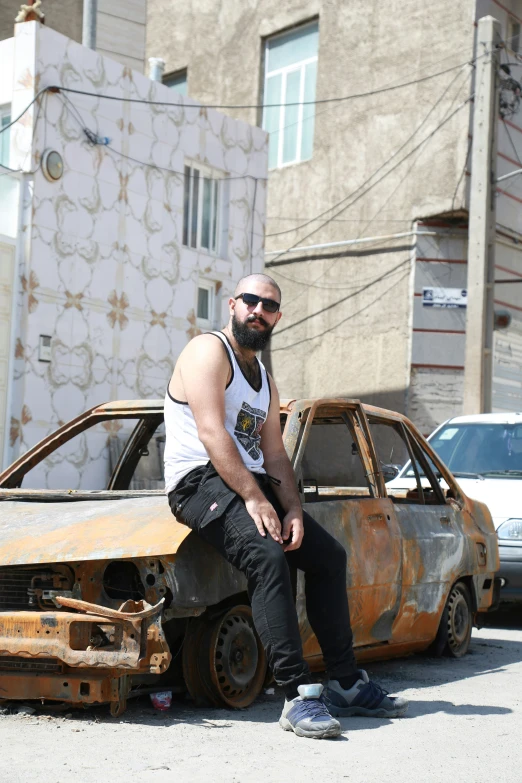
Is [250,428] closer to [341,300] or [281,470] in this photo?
[281,470]

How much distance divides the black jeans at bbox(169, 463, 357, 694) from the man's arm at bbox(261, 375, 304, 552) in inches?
2.7

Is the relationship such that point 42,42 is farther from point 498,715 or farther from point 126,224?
point 498,715

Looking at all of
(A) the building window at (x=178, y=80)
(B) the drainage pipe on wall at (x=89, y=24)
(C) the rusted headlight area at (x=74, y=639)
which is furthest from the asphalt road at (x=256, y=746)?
(A) the building window at (x=178, y=80)

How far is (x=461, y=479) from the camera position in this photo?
9.88 meters

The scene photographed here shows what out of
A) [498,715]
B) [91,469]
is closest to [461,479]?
[498,715]

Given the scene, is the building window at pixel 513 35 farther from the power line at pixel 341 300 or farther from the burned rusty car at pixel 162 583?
the burned rusty car at pixel 162 583

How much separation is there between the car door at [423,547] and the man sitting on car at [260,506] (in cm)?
134

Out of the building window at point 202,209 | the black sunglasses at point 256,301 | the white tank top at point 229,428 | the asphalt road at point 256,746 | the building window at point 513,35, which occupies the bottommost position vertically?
the asphalt road at point 256,746

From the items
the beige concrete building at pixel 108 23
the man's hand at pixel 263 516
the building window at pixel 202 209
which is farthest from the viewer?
the beige concrete building at pixel 108 23

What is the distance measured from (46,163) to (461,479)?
8.25 metres

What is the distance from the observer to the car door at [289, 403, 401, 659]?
19.5 feet

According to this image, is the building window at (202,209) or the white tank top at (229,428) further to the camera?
the building window at (202,209)

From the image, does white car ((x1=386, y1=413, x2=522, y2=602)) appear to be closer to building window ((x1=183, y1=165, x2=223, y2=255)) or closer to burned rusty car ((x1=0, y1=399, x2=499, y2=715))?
burned rusty car ((x1=0, y1=399, x2=499, y2=715))

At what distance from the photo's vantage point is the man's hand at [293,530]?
5.11 meters
